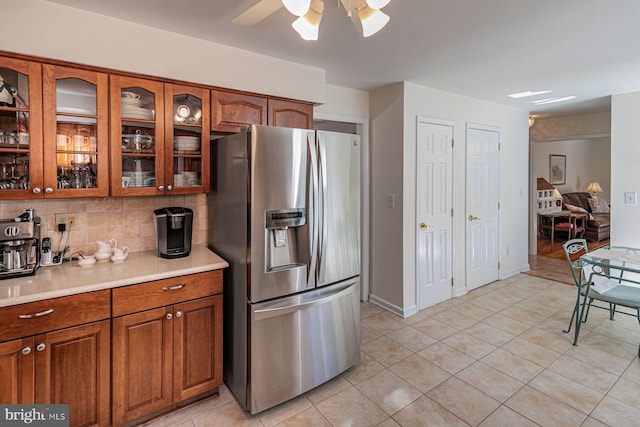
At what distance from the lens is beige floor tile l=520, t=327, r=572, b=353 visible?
280 centimetres

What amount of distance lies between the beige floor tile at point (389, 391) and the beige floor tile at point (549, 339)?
140 cm

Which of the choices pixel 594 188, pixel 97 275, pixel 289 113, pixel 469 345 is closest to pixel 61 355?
pixel 97 275

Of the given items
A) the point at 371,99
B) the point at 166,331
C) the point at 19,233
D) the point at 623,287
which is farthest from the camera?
the point at 371,99

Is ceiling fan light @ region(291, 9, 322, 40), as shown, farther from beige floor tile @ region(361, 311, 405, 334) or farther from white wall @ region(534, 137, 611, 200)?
white wall @ region(534, 137, 611, 200)

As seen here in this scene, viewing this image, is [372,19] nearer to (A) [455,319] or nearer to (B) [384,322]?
(B) [384,322]

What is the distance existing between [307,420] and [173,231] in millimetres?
1485

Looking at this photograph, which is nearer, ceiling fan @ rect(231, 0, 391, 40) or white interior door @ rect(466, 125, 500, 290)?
ceiling fan @ rect(231, 0, 391, 40)

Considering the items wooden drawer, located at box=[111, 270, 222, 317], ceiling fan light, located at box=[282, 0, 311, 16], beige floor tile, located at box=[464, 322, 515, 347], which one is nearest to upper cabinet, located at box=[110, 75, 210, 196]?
wooden drawer, located at box=[111, 270, 222, 317]

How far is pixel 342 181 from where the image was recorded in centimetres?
229

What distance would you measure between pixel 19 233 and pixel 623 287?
4.51 meters

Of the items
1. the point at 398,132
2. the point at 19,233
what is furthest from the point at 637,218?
the point at 19,233

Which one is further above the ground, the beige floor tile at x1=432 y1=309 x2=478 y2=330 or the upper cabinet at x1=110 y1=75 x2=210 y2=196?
the upper cabinet at x1=110 y1=75 x2=210 y2=196

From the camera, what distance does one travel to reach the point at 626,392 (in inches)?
86.7

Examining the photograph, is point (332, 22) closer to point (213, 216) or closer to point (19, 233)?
point (213, 216)
